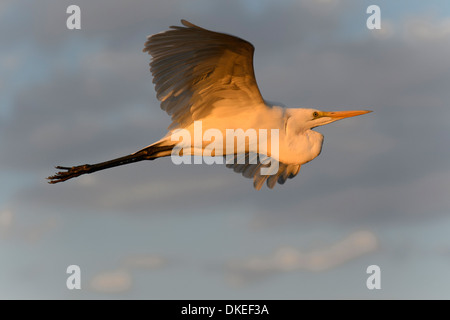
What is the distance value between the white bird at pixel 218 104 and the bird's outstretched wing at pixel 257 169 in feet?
0.06

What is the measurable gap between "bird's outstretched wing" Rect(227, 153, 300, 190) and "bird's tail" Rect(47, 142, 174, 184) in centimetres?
153

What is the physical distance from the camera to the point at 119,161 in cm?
1394

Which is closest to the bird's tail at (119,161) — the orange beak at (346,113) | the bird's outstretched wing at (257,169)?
the bird's outstretched wing at (257,169)

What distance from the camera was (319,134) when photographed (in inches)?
541

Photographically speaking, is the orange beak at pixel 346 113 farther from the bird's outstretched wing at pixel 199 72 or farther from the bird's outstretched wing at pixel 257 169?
the bird's outstretched wing at pixel 199 72

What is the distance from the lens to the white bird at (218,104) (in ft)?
39.8

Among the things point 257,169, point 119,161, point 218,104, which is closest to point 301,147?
point 257,169

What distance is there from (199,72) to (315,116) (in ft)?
8.27

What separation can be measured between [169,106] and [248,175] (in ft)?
8.02

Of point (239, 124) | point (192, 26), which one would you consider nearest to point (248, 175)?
point (239, 124)

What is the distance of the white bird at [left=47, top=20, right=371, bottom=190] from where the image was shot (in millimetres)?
12117

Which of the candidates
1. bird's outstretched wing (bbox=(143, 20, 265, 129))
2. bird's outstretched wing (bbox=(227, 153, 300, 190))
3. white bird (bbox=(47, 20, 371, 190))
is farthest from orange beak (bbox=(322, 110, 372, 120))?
bird's outstretched wing (bbox=(143, 20, 265, 129))

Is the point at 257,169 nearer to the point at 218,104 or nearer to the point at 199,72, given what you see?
the point at 218,104

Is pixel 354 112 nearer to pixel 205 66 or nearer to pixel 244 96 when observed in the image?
pixel 244 96
